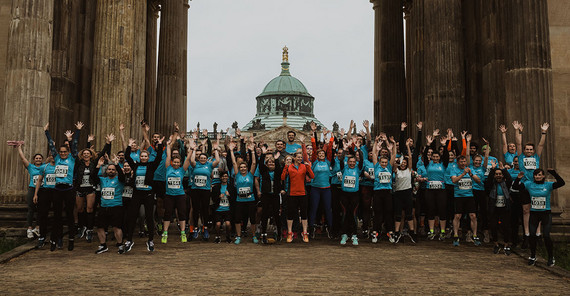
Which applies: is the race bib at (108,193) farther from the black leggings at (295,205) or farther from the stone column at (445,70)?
the stone column at (445,70)

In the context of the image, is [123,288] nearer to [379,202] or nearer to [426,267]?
[426,267]

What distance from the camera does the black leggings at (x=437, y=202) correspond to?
13.3 meters

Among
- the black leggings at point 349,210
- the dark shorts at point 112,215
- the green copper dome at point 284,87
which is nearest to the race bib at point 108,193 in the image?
the dark shorts at point 112,215

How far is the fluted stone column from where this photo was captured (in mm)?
26594

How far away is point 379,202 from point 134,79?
9631 millimetres

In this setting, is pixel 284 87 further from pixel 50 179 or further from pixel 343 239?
pixel 50 179

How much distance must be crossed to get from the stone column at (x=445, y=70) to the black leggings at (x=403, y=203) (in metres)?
5.23

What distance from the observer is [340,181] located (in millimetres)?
14078

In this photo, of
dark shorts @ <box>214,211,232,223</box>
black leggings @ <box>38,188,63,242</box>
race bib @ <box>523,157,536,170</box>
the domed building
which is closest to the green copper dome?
the domed building

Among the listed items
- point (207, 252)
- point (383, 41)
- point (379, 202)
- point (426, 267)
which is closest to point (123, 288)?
point (207, 252)

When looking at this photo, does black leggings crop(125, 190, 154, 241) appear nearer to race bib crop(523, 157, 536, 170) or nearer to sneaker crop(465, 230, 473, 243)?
sneaker crop(465, 230, 473, 243)

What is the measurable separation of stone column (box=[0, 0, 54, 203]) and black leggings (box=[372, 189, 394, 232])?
30.2 feet

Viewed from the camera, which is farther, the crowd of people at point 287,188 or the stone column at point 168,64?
the stone column at point 168,64

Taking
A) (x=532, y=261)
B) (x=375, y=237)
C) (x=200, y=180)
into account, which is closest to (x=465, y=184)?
(x=375, y=237)
